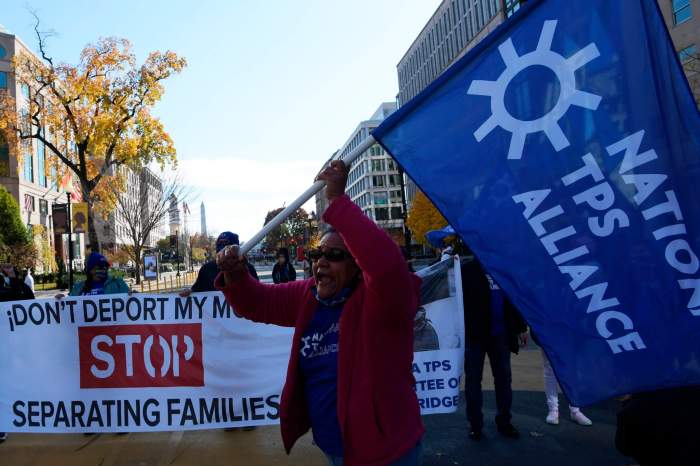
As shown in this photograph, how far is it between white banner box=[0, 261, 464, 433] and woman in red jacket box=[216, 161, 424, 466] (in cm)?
304

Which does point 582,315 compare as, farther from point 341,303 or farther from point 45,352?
point 45,352

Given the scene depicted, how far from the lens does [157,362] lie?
5336 mm

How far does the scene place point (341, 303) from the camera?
230 cm

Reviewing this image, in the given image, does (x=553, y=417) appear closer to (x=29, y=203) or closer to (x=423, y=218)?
(x=423, y=218)

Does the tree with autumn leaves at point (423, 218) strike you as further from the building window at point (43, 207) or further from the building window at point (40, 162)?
the building window at point (43, 207)

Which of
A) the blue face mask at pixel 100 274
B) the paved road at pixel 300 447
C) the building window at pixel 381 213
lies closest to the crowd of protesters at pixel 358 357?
the paved road at pixel 300 447

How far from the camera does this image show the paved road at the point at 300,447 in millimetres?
4629

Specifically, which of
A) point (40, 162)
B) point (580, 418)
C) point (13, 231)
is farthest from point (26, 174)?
point (580, 418)

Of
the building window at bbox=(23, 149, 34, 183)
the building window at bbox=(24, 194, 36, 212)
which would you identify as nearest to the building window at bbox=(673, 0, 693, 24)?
the building window at bbox=(23, 149, 34, 183)

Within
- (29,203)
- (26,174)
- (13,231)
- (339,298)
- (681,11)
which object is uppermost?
(681,11)

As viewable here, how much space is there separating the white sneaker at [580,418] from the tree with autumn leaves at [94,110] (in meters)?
26.2

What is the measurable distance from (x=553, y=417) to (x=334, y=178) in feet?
14.4

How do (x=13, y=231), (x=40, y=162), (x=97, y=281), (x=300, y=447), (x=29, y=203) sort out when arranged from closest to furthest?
(x=300, y=447) < (x=97, y=281) < (x=13, y=231) < (x=29, y=203) < (x=40, y=162)

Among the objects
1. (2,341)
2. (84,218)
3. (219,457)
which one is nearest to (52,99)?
(84,218)
